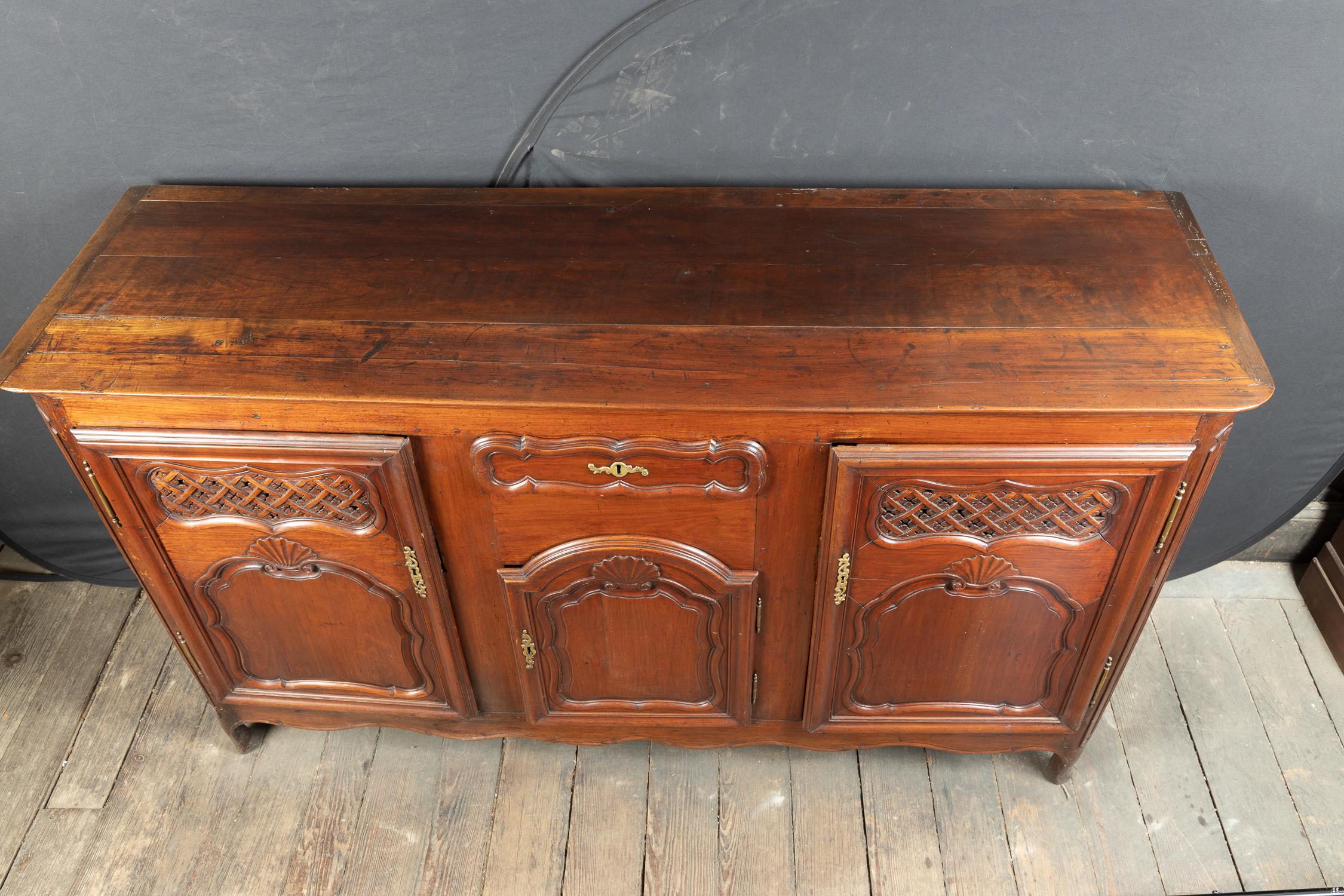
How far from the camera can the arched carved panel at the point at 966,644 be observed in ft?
4.99

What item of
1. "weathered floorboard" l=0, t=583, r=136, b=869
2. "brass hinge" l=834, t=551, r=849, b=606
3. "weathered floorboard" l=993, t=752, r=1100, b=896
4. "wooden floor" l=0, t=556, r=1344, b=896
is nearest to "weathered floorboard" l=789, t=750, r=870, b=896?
"wooden floor" l=0, t=556, r=1344, b=896

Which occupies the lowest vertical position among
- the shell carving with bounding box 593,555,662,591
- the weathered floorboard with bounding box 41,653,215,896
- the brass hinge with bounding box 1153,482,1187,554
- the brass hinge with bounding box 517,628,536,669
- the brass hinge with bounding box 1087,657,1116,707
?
the weathered floorboard with bounding box 41,653,215,896

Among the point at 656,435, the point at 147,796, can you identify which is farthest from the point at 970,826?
the point at 147,796

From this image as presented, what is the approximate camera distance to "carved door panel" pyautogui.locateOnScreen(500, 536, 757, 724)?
150cm

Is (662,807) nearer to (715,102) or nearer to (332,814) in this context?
(332,814)

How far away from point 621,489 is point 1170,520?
766mm

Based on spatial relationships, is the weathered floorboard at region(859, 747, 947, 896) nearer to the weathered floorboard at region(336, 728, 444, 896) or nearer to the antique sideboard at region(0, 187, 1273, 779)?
the antique sideboard at region(0, 187, 1273, 779)

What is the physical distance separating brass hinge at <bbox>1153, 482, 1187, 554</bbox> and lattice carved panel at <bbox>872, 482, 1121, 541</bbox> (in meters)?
0.08

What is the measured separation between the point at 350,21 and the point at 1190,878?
1975 millimetres

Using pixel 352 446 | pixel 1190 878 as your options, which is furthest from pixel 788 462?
pixel 1190 878

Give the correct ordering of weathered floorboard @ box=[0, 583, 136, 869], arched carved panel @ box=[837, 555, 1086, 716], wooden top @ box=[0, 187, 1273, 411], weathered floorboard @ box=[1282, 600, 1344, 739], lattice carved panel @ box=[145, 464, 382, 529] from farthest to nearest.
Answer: weathered floorboard @ box=[1282, 600, 1344, 739] → weathered floorboard @ box=[0, 583, 136, 869] → arched carved panel @ box=[837, 555, 1086, 716] → lattice carved panel @ box=[145, 464, 382, 529] → wooden top @ box=[0, 187, 1273, 411]

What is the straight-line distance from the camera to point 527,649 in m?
1.64

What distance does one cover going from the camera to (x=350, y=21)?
155 centimetres

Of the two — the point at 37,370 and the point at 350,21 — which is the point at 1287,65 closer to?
the point at 350,21
